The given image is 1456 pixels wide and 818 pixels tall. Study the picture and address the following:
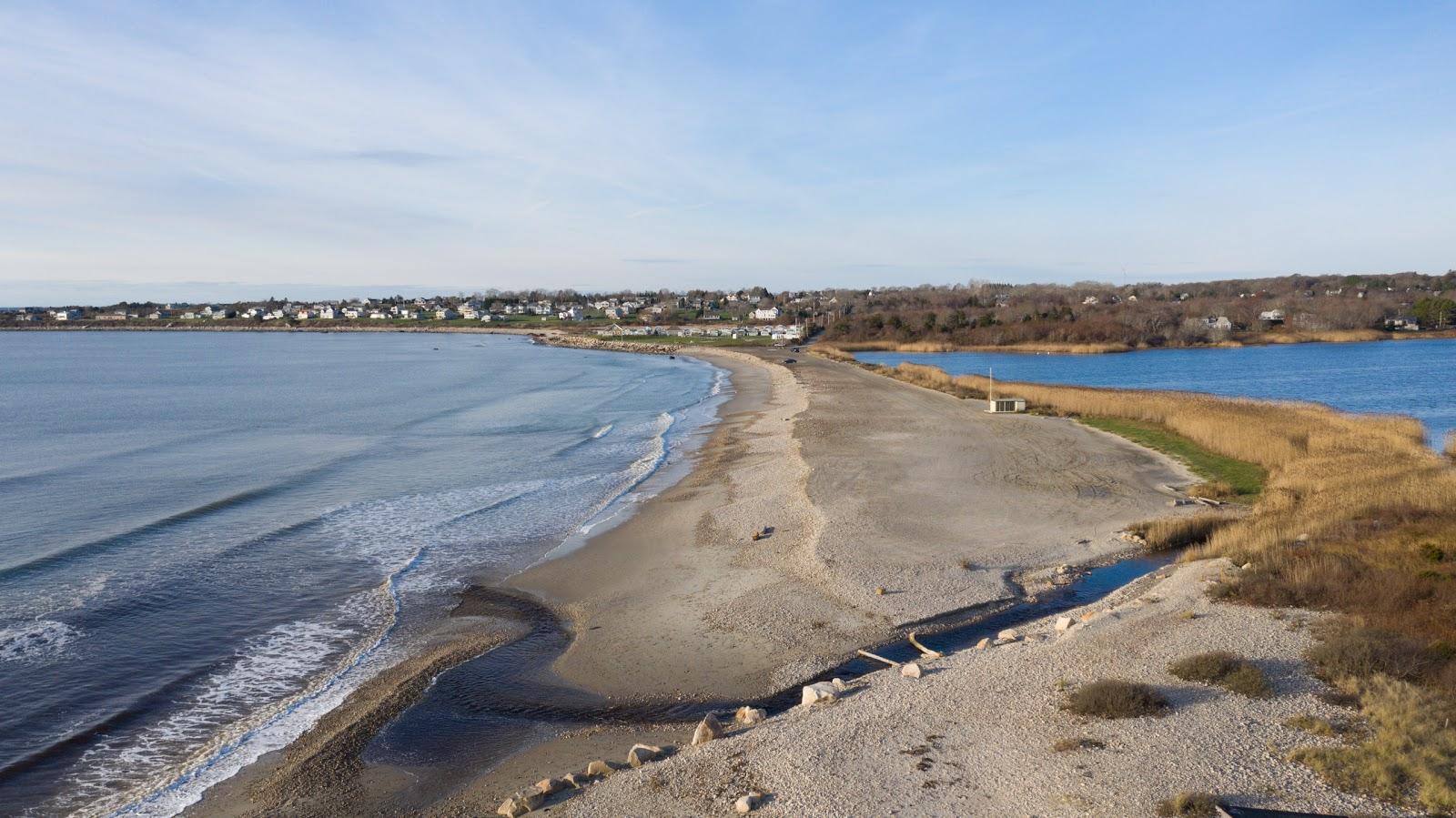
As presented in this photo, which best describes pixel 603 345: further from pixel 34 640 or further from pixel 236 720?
pixel 236 720

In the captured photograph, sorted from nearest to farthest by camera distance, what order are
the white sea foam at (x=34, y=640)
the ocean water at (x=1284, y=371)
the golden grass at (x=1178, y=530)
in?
the white sea foam at (x=34, y=640), the golden grass at (x=1178, y=530), the ocean water at (x=1284, y=371)

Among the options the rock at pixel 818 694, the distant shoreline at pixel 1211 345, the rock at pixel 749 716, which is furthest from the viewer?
the distant shoreline at pixel 1211 345

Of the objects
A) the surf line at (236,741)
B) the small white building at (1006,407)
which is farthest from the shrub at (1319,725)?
the small white building at (1006,407)

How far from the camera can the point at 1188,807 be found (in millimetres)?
7988

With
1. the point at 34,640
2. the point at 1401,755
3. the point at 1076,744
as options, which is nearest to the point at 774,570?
the point at 1076,744

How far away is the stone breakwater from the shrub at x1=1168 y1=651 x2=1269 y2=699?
114 metres

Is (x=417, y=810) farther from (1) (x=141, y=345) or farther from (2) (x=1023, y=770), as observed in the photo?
(1) (x=141, y=345)

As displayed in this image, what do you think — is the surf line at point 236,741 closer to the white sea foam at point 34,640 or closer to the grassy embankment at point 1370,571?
the white sea foam at point 34,640

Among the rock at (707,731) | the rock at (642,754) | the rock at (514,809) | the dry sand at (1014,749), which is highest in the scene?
the dry sand at (1014,749)

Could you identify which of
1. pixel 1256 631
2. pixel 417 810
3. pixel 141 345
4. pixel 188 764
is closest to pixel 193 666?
pixel 188 764

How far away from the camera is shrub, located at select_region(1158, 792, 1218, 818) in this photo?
7895 mm

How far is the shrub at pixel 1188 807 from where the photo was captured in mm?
7895

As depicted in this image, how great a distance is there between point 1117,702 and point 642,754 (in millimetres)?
5481

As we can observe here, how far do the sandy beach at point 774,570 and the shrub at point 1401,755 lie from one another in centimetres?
642
